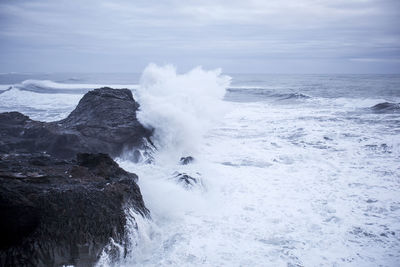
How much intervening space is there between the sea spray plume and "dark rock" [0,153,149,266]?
389 centimetres

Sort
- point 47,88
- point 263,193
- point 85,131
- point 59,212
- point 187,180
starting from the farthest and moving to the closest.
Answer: point 47,88 → point 85,131 → point 187,180 → point 263,193 → point 59,212

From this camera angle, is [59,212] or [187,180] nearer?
[59,212]

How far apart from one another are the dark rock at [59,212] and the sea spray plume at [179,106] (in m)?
3.89

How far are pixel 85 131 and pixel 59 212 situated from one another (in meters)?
4.32

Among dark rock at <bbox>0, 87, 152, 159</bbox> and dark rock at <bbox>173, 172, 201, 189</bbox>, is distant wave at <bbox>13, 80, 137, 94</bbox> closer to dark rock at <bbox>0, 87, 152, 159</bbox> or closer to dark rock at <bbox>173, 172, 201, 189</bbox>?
dark rock at <bbox>0, 87, 152, 159</bbox>

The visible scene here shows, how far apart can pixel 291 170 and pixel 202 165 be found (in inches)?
80.2

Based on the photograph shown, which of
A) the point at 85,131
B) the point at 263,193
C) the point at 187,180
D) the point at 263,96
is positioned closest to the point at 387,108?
the point at 263,96

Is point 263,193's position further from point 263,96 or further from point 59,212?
point 263,96

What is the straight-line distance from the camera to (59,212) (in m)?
3.51

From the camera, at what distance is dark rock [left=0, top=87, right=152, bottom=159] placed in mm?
6852

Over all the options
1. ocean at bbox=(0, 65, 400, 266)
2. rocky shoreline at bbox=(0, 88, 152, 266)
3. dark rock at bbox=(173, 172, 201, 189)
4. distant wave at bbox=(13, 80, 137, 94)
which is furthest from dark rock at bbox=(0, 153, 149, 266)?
distant wave at bbox=(13, 80, 137, 94)

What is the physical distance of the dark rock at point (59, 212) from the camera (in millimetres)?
3188

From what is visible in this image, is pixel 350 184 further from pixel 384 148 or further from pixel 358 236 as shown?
pixel 384 148

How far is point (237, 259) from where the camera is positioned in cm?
373
